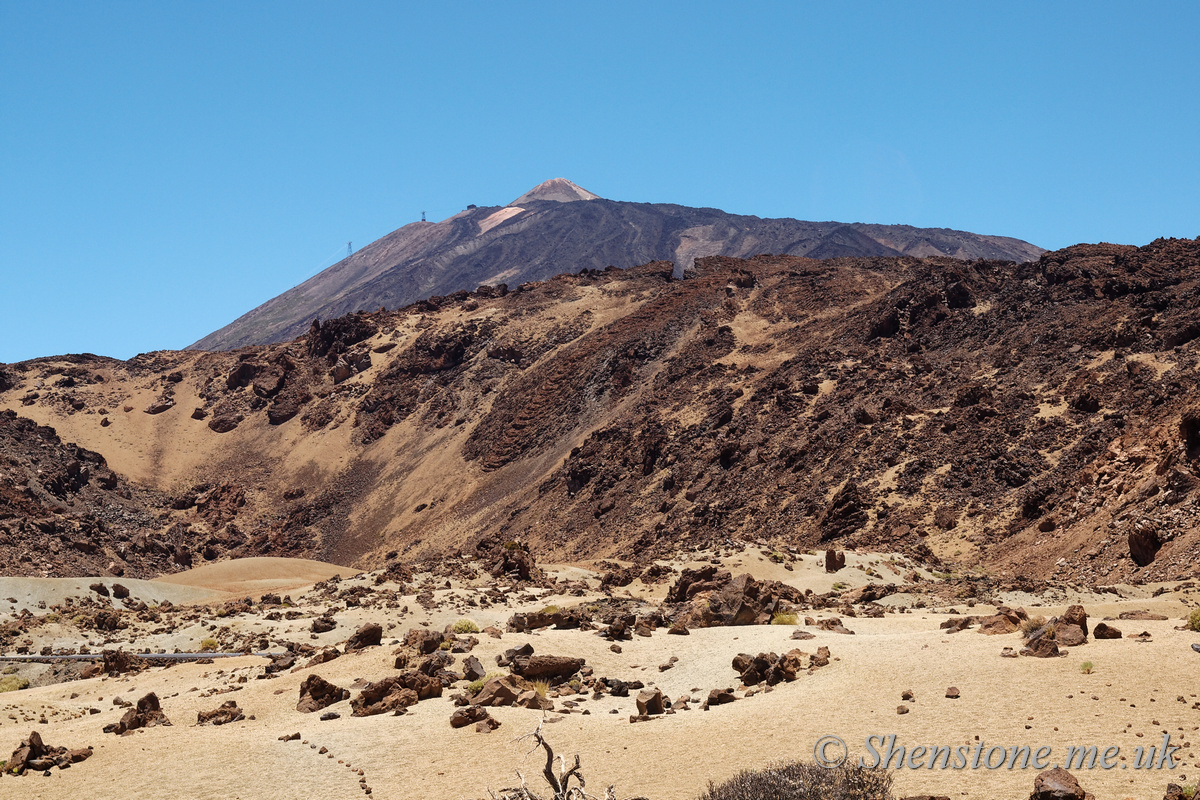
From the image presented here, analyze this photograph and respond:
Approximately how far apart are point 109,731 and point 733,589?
9.97 meters

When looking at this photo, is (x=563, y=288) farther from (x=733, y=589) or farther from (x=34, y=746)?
(x=34, y=746)

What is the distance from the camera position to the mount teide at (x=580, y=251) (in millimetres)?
168000

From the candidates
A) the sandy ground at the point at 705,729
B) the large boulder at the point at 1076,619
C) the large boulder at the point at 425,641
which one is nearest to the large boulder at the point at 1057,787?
the sandy ground at the point at 705,729

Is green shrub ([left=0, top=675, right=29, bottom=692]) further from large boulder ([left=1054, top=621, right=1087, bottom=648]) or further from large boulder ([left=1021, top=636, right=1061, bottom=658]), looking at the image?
large boulder ([left=1054, top=621, right=1087, bottom=648])

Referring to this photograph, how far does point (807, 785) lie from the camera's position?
7938 millimetres

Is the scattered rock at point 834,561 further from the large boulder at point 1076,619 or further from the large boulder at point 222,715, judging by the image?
the large boulder at point 222,715

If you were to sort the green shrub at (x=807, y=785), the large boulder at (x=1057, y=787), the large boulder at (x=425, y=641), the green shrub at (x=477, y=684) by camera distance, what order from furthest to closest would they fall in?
the large boulder at (x=425, y=641) < the green shrub at (x=477, y=684) < the green shrub at (x=807, y=785) < the large boulder at (x=1057, y=787)

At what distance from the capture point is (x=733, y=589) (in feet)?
58.5

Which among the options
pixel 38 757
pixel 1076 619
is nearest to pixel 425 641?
pixel 38 757

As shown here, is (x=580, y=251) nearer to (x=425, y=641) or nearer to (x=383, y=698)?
(x=425, y=641)

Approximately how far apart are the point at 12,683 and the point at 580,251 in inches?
6462

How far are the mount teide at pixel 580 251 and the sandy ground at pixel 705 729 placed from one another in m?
150

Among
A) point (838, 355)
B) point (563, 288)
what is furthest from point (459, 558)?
point (563, 288)

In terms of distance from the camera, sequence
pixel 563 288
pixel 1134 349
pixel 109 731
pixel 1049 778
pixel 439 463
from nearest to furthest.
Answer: pixel 1049 778 → pixel 109 731 → pixel 1134 349 → pixel 439 463 → pixel 563 288
